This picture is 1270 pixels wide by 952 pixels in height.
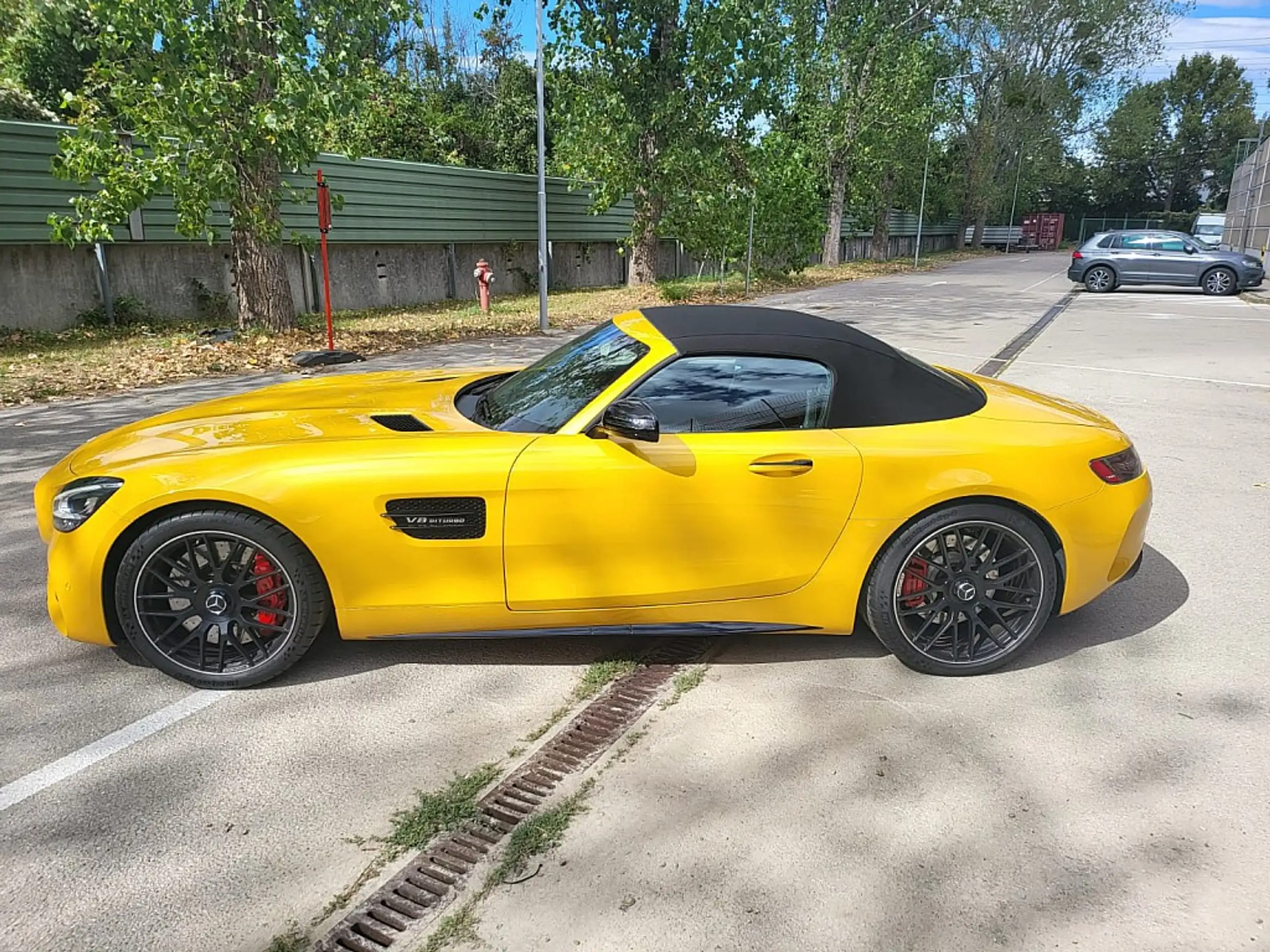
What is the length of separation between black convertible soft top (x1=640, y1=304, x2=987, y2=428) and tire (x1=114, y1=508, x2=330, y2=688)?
161 centimetres

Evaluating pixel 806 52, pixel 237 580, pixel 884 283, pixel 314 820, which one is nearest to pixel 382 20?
pixel 237 580

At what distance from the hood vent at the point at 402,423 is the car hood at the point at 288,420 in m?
0.02

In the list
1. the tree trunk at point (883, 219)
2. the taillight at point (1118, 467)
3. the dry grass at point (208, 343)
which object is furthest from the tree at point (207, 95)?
the tree trunk at point (883, 219)

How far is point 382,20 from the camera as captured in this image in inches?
407

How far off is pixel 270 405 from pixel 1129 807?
3490mm

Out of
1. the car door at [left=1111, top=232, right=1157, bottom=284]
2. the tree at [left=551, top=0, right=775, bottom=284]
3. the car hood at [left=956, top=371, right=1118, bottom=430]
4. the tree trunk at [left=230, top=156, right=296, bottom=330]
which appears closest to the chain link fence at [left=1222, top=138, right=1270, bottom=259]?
the car door at [left=1111, top=232, right=1157, bottom=284]

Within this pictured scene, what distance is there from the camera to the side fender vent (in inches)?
116

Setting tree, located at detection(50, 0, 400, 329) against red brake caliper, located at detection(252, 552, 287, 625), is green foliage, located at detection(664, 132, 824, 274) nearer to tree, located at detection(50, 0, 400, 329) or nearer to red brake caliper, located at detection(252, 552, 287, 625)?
tree, located at detection(50, 0, 400, 329)

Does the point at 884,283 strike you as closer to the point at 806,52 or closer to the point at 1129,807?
the point at 806,52

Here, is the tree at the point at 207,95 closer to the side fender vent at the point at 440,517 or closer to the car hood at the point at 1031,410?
the side fender vent at the point at 440,517

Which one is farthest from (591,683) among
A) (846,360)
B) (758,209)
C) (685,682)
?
(758,209)

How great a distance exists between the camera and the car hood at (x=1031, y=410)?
3.46 m

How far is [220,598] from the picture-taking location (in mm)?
3004

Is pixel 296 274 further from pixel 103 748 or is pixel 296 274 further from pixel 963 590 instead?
pixel 963 590
